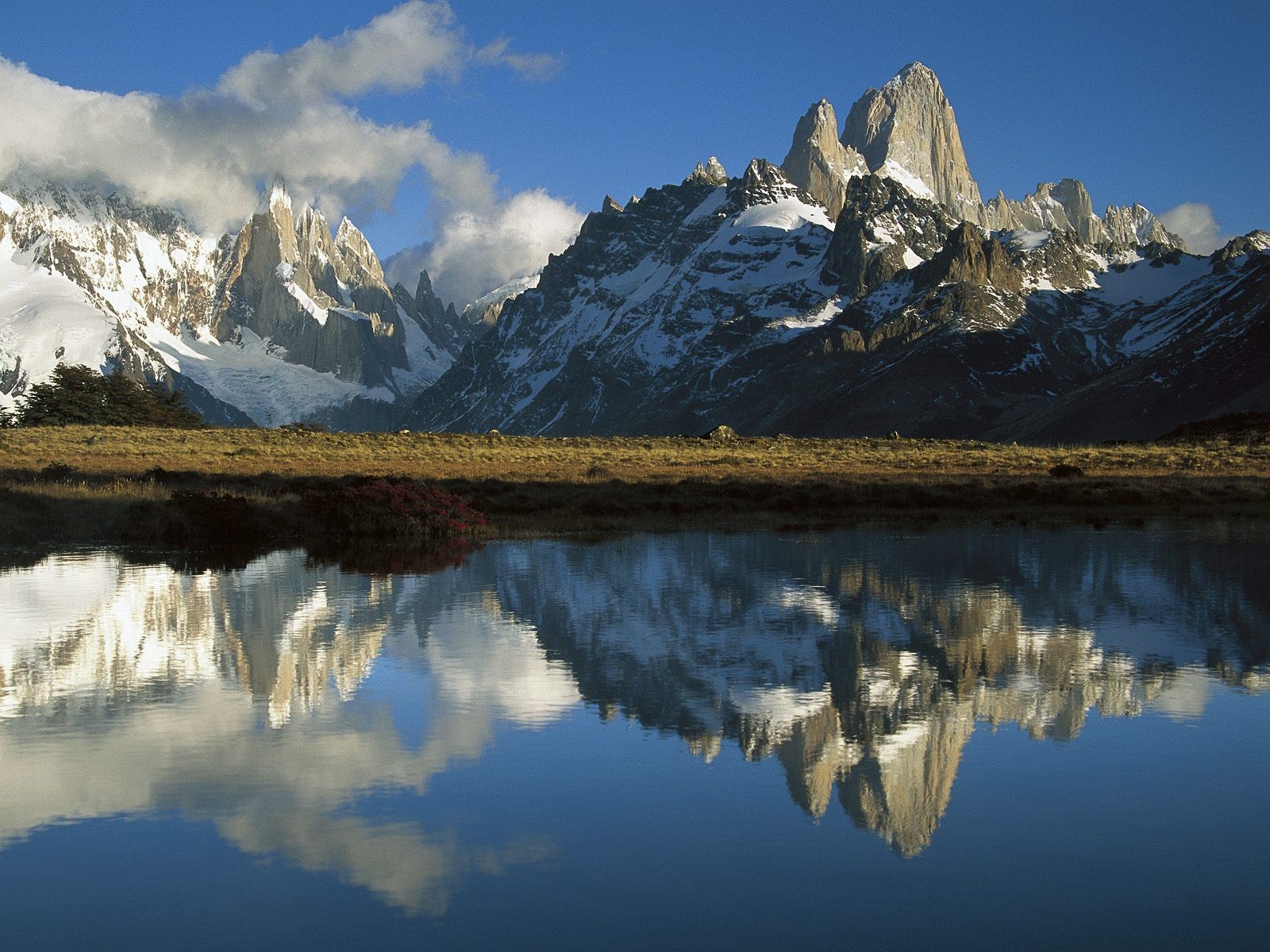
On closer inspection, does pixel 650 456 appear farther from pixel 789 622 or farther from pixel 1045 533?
pixel 789 622

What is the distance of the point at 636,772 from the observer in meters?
12.0

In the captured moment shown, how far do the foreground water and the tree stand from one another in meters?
94.8

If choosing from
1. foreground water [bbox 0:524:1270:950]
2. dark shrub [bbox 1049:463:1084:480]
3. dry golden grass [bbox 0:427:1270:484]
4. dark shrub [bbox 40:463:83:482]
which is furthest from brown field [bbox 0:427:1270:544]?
foreground water [bbox 0:524:1270:950]

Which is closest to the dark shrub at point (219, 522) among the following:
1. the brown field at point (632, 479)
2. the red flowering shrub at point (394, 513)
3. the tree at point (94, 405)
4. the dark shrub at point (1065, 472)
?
the brown field at point (632, 479)

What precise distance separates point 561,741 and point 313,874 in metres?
3.93

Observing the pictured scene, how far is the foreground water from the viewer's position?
28.9ft

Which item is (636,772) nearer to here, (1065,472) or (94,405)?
(1065,472)

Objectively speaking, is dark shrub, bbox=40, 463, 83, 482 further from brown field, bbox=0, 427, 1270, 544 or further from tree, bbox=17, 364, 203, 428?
tree, bbox=17, 364, 203, 428

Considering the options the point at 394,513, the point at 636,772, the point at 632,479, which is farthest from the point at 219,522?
the point at 632,479

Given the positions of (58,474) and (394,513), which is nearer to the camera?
(394,513)

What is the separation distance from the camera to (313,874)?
31.2 feet

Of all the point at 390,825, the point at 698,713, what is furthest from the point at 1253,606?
the point at 390,825

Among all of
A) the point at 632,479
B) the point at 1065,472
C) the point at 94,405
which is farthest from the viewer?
the point at 94,405

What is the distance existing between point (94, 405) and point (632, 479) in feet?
243
